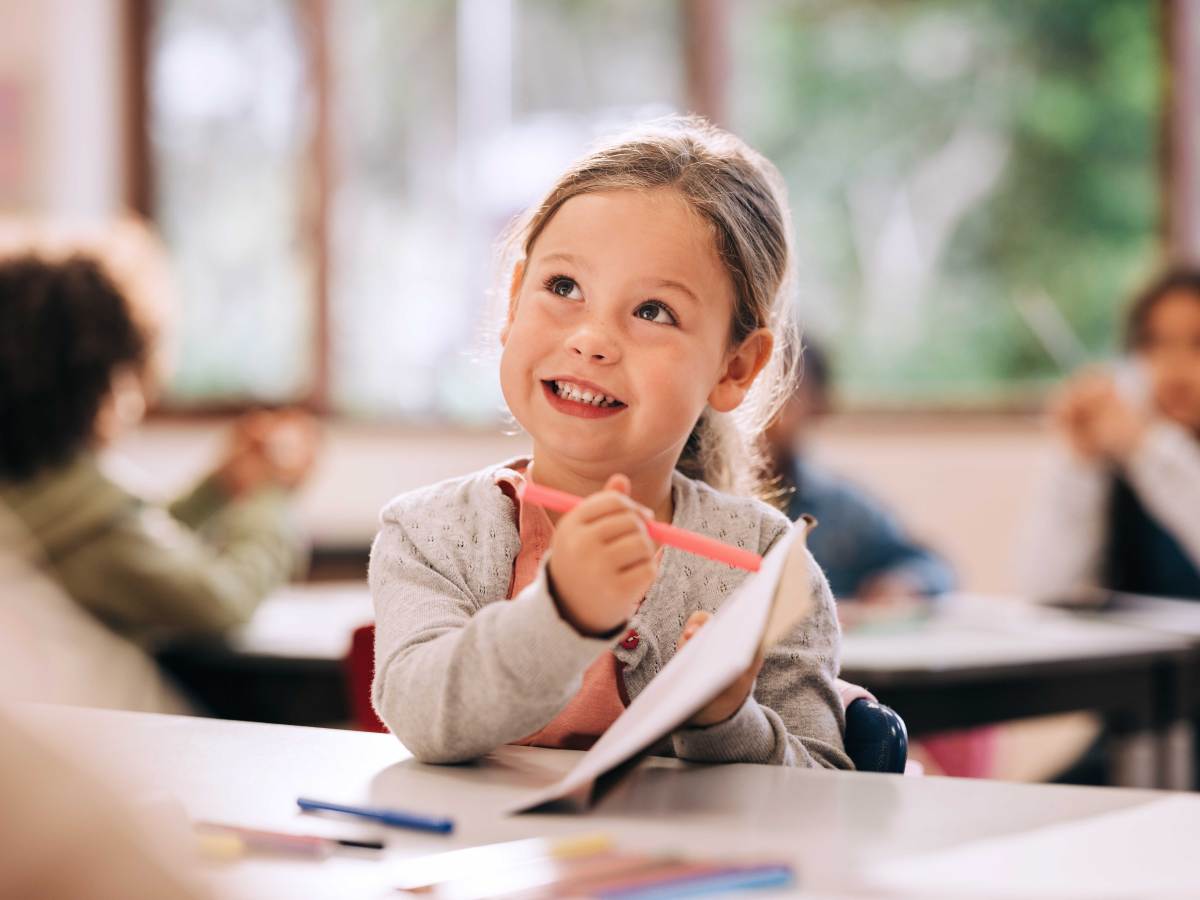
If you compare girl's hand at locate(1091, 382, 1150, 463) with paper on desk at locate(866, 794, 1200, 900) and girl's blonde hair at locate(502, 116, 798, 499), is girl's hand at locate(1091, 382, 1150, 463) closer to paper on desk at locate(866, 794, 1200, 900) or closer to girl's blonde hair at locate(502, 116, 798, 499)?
girl's blonde hair at locate(502, 116, 798, 499)

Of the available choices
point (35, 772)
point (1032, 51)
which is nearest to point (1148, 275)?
point (1032, 51)

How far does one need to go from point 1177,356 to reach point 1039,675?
1280mm

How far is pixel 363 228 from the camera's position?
4.31 m

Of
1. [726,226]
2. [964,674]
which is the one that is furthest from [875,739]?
[964,674]

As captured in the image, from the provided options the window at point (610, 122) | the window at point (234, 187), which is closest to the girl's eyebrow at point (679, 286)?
the window at point (610, 122)

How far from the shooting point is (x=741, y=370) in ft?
3.70

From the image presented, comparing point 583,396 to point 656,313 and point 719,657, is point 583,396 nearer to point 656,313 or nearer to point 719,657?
point 656,313

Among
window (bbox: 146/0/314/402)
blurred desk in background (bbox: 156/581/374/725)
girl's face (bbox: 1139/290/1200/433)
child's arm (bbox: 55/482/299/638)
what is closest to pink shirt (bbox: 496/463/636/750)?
blurred desk in background (bbox: 156/581/374/725)

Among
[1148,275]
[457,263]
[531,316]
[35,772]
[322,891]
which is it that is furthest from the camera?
[457,263]

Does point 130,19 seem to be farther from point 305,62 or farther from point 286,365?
point 286,365

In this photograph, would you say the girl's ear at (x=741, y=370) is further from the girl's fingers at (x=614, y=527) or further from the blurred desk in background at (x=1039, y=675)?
the blurred desk in background at (x=1039, y=675)

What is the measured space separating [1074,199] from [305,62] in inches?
96.5

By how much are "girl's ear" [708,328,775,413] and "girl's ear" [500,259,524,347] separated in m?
0.18

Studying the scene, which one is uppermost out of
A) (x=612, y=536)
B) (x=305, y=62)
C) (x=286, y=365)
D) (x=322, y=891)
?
(x=305, y=62)
